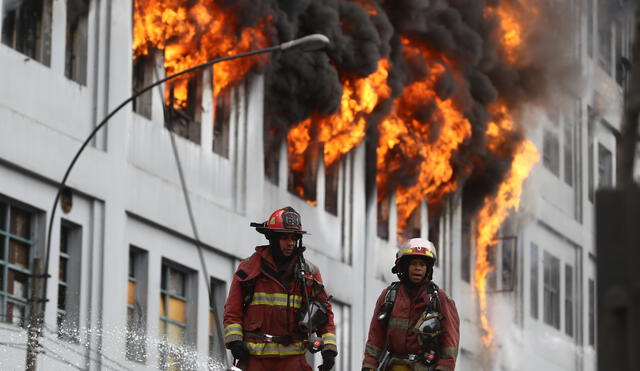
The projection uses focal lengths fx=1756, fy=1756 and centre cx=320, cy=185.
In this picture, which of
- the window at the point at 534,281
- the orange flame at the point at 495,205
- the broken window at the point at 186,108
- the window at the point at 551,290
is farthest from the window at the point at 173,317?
the window at the point at 551,290

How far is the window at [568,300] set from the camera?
5765 cm

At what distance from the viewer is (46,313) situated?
27250mm

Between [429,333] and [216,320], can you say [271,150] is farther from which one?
[429,333]

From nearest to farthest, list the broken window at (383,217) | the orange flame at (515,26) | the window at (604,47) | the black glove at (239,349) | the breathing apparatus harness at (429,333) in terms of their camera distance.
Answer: the black glove at (239,349)
the breathing apparatus harness at (429,333)
the broken window at (383,217)
the orange flame at (515,26)
the window at (604,47)

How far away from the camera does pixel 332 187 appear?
1604 inches

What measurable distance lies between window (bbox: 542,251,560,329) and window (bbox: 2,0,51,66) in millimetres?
30037

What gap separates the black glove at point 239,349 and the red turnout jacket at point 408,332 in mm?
913

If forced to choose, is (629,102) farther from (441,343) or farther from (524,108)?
(524,108)

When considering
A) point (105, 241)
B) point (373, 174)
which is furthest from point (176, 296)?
point (373, 174)

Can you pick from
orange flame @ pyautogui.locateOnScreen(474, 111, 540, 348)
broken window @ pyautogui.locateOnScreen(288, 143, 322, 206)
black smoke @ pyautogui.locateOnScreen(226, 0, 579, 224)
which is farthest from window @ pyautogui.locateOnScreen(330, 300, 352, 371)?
orange flame @ pyautogui.locateOnScreen(474, 111, 540, 348)

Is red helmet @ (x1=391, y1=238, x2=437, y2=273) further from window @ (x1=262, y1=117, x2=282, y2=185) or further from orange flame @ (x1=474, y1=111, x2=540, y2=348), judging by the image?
orange flame @ (x1=474, y1=111, x2=540, y2=348)

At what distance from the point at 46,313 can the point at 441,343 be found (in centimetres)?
1493

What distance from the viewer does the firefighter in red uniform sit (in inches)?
515

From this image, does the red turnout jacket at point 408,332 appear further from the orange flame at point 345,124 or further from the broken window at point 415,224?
the broken window at point 415,224
